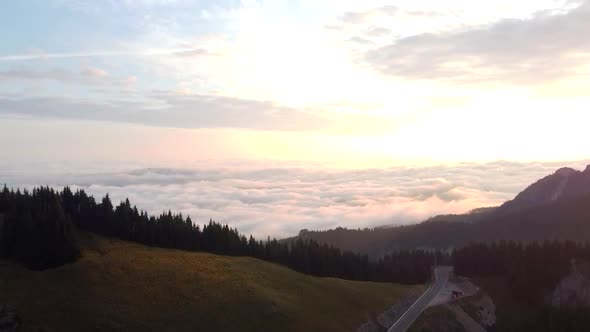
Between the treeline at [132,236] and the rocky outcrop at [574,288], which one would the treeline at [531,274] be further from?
the treeline at [132,236]

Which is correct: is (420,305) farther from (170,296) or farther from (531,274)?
(170,296)

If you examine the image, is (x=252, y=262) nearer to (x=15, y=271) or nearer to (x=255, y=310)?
(x=255, y=310)

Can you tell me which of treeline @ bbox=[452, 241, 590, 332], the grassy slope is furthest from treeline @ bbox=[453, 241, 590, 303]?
the grassy slope

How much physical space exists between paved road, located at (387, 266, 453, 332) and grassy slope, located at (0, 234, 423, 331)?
16.5ft

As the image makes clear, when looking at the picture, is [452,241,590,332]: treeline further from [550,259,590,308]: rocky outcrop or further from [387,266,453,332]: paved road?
[387,266,453,332]: paved road

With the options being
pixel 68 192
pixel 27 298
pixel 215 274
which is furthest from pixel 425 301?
pixel 68 192

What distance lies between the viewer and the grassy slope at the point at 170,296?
68438mm

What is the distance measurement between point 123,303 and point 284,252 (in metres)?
69.1

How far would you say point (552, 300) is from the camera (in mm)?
134000

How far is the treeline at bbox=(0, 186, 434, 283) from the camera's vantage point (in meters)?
85.7

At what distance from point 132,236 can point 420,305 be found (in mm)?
64927

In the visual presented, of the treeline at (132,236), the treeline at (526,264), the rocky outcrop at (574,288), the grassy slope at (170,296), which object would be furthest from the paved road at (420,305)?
the rocky outcrop at (574,288)

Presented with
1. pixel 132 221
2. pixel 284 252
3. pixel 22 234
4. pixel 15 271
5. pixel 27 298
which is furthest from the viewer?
pixel 284 252

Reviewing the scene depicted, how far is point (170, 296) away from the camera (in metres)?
77.7
